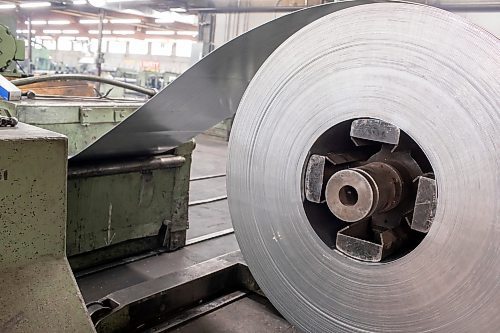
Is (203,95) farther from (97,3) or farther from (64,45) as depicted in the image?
(64,45)

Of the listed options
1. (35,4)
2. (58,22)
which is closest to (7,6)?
(35,4)

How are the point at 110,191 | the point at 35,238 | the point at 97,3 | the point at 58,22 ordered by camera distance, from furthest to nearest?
1. the point at 58,22
2. the point at 97,3
3. the point at 110,191
4. the point at 35,238

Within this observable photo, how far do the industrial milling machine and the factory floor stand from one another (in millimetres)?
742

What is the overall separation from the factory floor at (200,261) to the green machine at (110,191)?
97 millimetres

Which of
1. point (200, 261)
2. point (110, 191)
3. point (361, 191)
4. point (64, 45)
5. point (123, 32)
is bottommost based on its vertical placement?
point (200, 261)

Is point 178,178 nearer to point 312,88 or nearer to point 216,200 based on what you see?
point 216,200

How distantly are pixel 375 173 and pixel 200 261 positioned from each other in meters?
1.85

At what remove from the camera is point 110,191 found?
6.84 feet

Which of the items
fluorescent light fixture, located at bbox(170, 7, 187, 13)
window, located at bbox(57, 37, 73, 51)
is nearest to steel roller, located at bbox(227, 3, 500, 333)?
fluorescent light fixture, located at bbox(170, 7, 187, 13)

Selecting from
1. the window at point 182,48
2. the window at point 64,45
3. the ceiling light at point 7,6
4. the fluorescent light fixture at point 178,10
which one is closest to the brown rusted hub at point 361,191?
the fluorescent light fixture at point 178,10

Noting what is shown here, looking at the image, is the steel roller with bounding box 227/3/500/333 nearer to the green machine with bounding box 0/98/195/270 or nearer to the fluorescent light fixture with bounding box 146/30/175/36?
the green machine with bounding box 0/98/195/270

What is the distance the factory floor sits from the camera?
1.63 meters

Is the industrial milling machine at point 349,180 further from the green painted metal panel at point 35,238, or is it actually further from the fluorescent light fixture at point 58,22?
the fluorescent light fixture at point 58,22

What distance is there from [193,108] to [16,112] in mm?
852
